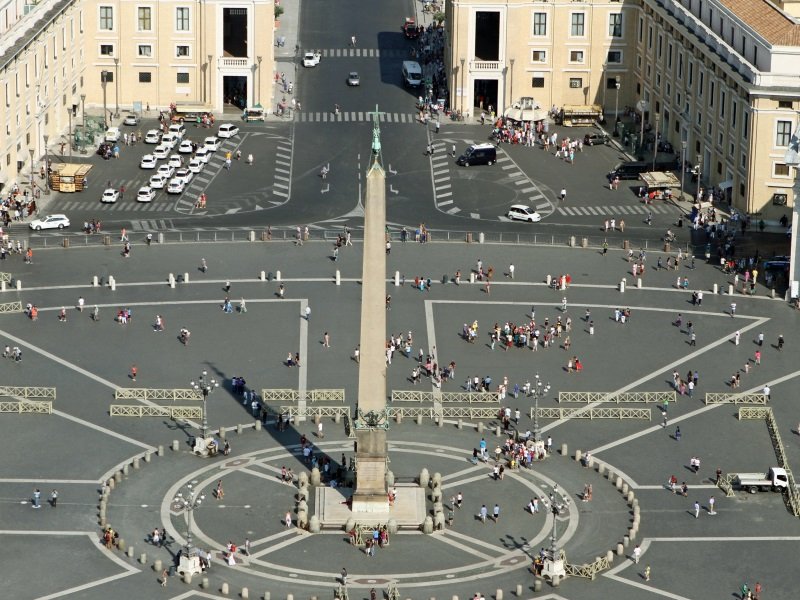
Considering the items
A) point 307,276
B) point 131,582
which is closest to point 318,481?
point 131,582

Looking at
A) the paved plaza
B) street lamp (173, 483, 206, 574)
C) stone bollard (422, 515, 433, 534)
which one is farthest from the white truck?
street lamp (173, 483, 206, 574)

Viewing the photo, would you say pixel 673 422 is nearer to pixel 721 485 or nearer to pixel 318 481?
pixel 721 485

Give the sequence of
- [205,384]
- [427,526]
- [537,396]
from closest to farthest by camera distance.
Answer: [427,526] < [537,396] < [205,384]

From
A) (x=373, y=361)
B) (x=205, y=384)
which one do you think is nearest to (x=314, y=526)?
(x=373, y=361)

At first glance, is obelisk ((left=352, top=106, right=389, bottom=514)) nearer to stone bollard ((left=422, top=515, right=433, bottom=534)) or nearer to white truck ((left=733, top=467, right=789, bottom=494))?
stone bollard ((left=422, top=515, right=433, bottom=534))

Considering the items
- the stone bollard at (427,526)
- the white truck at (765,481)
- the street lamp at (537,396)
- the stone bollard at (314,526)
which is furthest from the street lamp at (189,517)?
the white truck at (765,481)

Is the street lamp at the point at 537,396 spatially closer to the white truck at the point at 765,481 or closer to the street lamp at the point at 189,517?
the white truck at the point at 765,481

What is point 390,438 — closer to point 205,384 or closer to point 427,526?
point 205,384

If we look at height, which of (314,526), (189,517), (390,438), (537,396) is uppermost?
(537,396)
